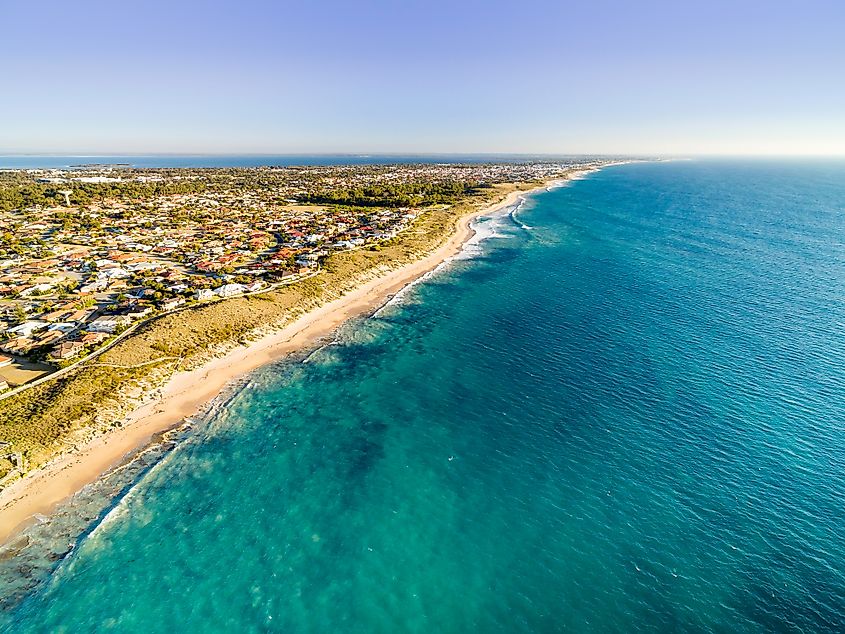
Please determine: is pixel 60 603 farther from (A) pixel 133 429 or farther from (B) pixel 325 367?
(B) pixel 325 367

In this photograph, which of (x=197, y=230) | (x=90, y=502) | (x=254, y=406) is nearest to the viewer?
(x=90, y=502)

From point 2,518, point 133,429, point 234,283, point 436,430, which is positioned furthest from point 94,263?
point 436,430

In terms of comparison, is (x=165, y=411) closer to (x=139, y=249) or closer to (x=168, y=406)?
(x=168, y=406)

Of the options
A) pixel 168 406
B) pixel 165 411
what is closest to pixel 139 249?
pixel 168 406

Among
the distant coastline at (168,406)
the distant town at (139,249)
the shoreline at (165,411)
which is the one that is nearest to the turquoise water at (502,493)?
Result: the shoreline at (165,411)

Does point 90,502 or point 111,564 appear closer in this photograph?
point 111,564

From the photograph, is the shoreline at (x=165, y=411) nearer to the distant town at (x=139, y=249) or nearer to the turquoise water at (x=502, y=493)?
the turquoise water at (x=502, y=493)

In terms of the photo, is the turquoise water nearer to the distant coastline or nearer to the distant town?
the distant coastline
